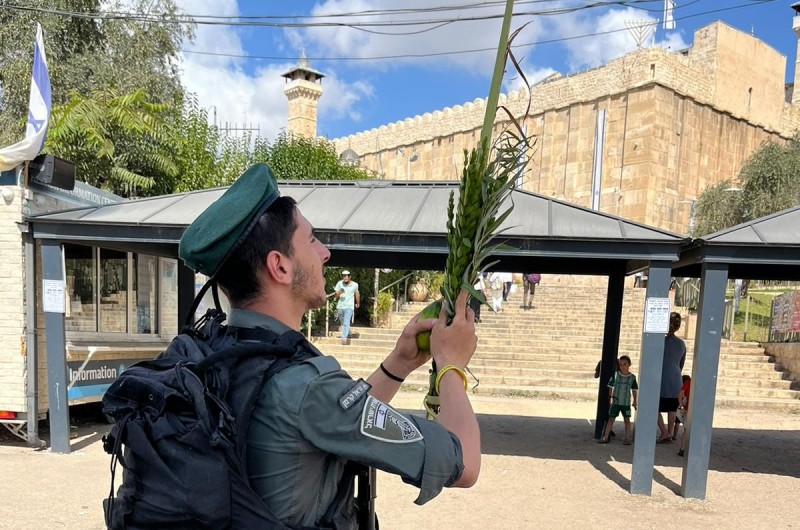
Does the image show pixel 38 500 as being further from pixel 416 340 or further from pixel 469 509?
pixel 416 340

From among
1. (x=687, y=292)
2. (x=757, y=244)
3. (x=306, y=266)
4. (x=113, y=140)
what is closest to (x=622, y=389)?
(x=757, y=244)

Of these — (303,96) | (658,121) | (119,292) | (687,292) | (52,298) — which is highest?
(303,96)

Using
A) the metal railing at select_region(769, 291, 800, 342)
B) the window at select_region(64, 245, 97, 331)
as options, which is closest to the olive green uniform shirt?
the window at select_region(64, 245, 97, 331)

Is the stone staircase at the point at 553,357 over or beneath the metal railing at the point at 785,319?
beneath

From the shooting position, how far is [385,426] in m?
1.17

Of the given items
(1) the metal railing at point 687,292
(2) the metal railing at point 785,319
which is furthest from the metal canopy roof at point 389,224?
(1) the metal railing at point 687,292

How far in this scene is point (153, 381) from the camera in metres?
1.18

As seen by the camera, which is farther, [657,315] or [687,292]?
[687,292]

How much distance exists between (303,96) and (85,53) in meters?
32.4

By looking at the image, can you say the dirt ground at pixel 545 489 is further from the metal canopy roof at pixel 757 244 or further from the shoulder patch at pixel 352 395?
the shoulder patch at pixel 352 395

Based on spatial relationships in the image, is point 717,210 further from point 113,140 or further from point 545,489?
point 113,140

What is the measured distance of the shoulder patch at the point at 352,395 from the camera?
115cm

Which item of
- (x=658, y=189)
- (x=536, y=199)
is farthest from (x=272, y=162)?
(x=658, y=189)

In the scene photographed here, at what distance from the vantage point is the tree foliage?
2216 cm
